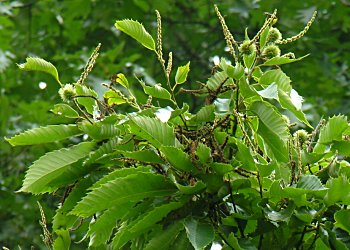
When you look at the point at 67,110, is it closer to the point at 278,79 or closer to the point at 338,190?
the point at 278,79

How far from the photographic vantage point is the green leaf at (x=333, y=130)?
1.78 meters

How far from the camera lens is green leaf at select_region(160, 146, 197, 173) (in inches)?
64.7

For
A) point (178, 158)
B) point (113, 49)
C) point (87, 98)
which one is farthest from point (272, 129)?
point (113, 49)

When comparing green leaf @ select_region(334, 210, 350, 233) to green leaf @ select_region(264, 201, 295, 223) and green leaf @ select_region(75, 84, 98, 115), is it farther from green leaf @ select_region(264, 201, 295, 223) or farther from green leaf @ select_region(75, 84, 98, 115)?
green leaf @ select_region(75, 84, 98, 115)

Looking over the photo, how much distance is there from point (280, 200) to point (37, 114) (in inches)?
172

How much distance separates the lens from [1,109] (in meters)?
6.17

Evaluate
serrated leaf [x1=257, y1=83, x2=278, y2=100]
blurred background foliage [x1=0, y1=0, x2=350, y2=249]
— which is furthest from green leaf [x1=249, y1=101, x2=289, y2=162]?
blurred background foliage [x1=0, y1=0, x2=350, y2=249]

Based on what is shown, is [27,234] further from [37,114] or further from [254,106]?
[254,106]

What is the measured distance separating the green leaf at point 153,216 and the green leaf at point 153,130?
0.39 ft

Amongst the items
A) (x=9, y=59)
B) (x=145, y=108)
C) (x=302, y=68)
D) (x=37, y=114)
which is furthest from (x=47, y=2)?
(x=145, y=108)

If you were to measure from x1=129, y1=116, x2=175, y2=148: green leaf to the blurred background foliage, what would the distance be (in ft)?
11.3

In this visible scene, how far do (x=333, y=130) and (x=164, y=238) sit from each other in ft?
1.37

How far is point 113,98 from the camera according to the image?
1922 millimetres

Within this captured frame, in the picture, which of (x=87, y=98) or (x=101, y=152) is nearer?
(x=101, y=152)
